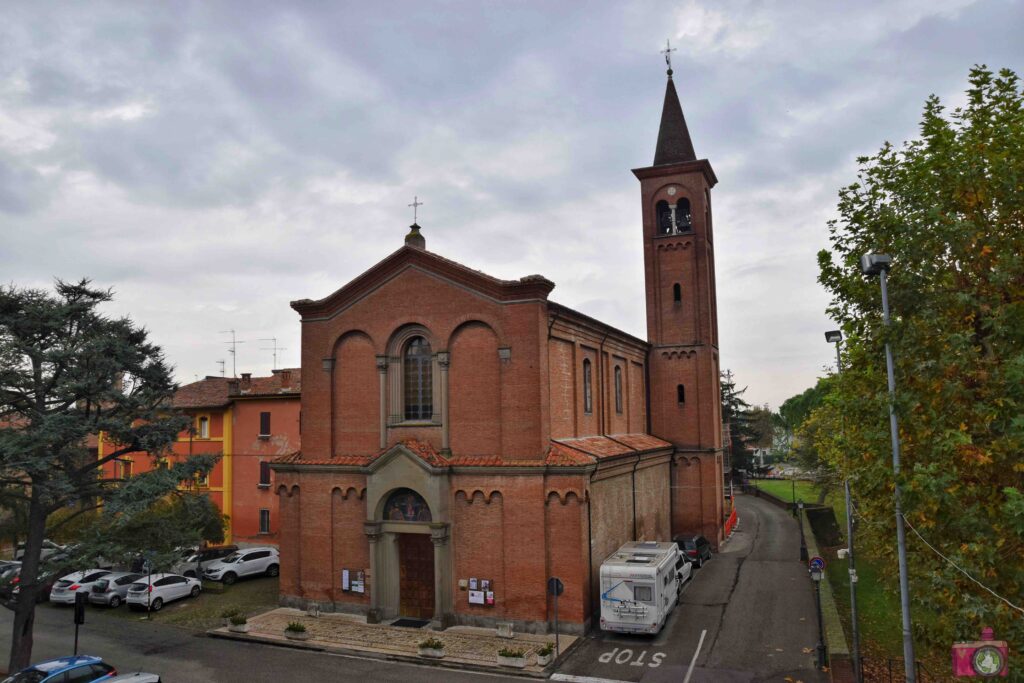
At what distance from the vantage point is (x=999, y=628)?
31.8 feet

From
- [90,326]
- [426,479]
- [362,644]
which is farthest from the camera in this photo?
[426,479]

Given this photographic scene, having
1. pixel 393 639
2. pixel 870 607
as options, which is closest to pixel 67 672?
pixel 393 639

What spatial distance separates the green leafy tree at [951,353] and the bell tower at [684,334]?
23.2 metres

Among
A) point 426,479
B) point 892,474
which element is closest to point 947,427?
point 892,474

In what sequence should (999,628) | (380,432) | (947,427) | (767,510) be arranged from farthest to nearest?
(767,510)
(380,432)
(947,427)
(999,628)

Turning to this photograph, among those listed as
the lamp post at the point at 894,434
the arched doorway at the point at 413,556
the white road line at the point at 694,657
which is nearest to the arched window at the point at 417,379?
the arched doorway at the point at 413,556

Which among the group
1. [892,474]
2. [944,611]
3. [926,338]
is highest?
[926,338]

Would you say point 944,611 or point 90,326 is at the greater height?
point 90,326

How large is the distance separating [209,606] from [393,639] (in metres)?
9.40

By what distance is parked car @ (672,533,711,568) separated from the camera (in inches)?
1245

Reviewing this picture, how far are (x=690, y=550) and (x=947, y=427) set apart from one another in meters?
22.4

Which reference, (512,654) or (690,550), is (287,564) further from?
(690,550)

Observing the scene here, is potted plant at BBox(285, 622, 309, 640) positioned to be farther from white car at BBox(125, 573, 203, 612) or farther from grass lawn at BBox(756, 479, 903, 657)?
grass lawn at BBox(756, 479, 903, 657)

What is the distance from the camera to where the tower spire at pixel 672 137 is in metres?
38.2
